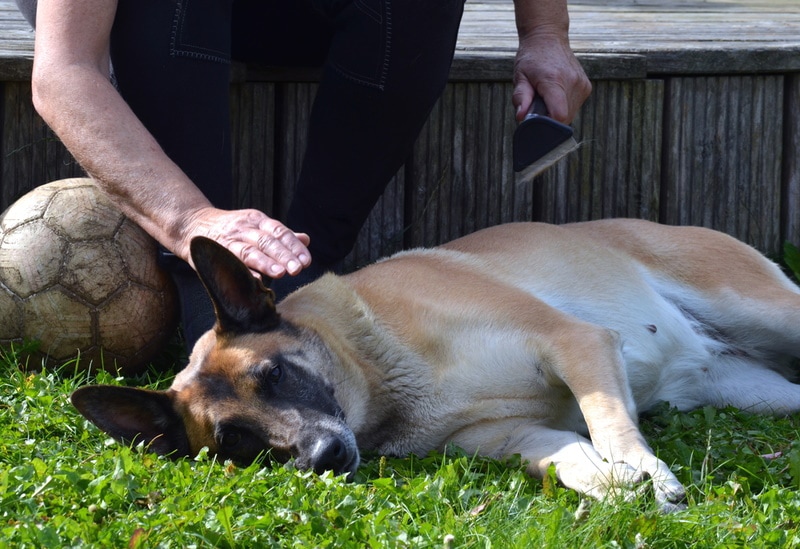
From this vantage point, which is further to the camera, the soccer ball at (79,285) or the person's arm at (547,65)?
the person's arm at (547,65)

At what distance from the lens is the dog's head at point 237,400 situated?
2852 mm

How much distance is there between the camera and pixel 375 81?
149 inches

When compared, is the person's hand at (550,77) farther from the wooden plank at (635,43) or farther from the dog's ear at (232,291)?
the dog's ear at (232,291)

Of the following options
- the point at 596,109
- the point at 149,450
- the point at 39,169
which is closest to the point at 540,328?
the point at 149,450

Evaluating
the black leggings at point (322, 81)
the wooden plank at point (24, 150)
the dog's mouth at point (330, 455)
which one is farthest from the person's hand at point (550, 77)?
the wooden plank at point (24, 150)

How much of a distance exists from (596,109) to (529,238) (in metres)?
1.17

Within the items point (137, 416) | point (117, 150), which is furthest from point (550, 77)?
point (137, 416)

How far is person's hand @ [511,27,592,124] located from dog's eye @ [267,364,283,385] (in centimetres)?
158

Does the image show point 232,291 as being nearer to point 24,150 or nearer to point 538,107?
point 538,107

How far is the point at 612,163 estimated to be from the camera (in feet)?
15.9

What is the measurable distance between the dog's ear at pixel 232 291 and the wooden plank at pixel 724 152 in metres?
2.57

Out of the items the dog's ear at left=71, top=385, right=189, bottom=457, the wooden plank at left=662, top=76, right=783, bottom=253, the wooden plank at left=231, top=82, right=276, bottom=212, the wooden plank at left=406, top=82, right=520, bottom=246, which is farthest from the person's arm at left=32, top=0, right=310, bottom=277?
the wooden plank at left=662, top=76, right=783, bottom=253

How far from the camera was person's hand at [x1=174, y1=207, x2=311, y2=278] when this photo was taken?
2795mm

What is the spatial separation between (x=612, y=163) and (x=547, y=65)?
3.41 ft
